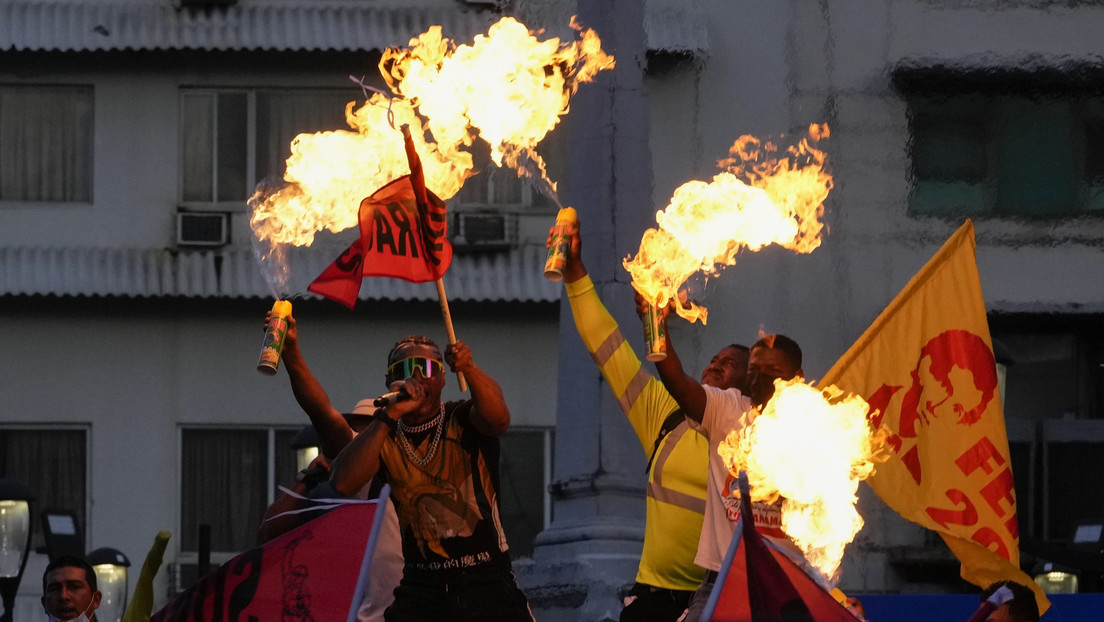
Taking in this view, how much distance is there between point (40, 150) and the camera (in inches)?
713

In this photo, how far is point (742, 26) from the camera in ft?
60.0

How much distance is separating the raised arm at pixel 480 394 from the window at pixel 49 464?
1084 centimetres

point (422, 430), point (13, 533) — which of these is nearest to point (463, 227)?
point (13, 533)

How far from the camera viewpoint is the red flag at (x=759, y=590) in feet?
20.7

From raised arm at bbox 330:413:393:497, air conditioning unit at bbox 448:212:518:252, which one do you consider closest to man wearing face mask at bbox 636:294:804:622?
raised arm at bbox 330:413:393:497

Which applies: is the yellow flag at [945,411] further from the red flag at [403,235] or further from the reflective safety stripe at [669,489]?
the red flag at [403,235]

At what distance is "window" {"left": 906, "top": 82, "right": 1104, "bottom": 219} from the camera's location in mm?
18172

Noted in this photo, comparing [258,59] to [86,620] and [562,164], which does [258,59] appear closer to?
[562,164]

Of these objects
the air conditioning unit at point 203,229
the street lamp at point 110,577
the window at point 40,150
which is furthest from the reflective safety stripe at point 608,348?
the window at point 40,150

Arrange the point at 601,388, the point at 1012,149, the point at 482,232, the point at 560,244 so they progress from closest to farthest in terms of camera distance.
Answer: the point at 560,244 → the point at 601,388 → the point at 482,232 → the point at 1012,149

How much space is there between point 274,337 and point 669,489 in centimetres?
175

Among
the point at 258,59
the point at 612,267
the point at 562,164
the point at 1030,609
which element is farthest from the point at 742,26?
the point at 1030,609

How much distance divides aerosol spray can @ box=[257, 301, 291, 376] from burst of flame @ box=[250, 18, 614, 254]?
1.29 meters

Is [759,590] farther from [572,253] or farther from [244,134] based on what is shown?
[244,134]
